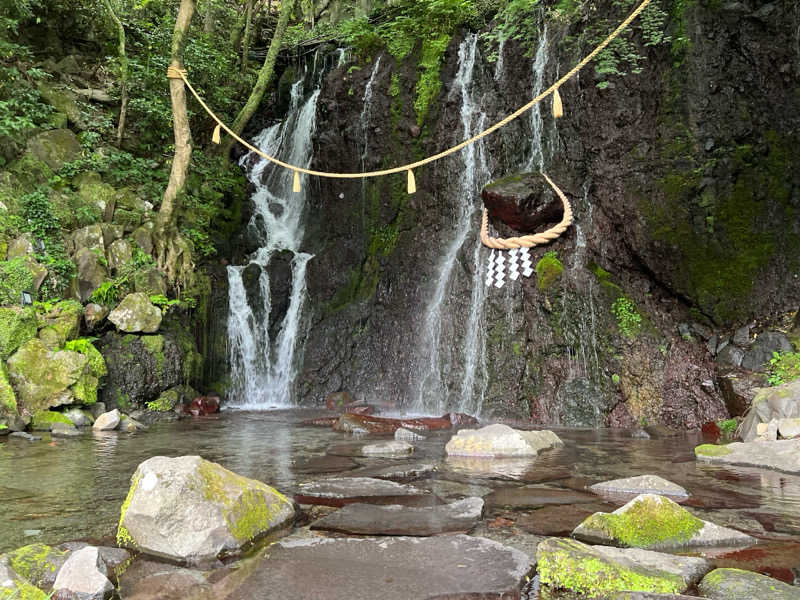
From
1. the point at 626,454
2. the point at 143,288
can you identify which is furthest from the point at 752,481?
the point at 143,288

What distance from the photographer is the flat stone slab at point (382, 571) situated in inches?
103

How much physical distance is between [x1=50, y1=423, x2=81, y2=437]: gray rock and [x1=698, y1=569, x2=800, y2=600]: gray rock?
7.79 meters

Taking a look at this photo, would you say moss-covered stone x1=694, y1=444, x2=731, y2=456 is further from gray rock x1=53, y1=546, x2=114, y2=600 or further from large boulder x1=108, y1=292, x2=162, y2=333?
large boulder x1=108, y1=292, x2=162, y2=333

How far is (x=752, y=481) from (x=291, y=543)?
386 centimetres

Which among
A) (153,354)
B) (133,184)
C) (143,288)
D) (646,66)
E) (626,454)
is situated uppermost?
(646,66)

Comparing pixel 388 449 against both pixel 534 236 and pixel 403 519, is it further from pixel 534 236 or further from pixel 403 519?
pixel 534 236

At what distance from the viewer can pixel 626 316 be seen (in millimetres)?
9812

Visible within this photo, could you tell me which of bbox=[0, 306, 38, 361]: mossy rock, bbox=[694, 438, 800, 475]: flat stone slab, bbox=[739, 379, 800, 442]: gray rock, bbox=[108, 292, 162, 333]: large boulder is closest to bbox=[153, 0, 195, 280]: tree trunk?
bbox=[108, 292, 162, 333]: large boulder

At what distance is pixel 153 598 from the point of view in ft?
8.67

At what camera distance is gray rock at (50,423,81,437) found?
7910 mm

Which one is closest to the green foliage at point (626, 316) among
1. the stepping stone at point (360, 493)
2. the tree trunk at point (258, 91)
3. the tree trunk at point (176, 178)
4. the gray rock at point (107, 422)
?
the stepping stone at point (360, 493)

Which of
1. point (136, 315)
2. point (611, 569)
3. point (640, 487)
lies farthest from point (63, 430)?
point (611, 569)

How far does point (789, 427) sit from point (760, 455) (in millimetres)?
893

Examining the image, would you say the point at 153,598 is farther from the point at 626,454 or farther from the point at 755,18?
the point at 755,18
